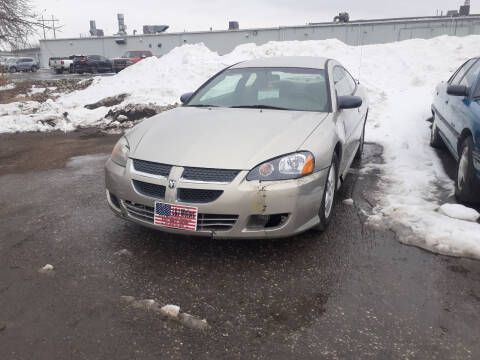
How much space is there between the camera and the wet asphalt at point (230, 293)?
2172 millimetres

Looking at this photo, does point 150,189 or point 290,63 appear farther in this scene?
point 290,63

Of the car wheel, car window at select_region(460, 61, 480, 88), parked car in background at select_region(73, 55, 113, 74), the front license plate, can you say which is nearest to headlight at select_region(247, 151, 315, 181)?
the front license plate

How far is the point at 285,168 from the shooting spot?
9.53 feet

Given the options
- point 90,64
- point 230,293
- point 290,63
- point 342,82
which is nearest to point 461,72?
point 342,82

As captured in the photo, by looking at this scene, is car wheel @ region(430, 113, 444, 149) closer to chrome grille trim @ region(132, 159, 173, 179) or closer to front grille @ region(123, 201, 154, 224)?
chrome grille trim @ region(132, 159, 173, 179)

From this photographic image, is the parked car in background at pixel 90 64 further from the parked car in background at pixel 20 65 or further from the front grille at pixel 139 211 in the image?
the front grille at pixel 139 211

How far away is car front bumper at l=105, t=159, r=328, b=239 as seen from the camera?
277cm

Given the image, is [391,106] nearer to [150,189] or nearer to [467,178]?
[467,178]

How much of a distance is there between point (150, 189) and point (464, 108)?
12.1 ft

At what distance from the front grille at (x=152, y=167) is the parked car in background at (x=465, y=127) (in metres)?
2.93

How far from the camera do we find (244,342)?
2197 mm

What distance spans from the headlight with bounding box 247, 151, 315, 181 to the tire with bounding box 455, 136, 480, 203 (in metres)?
1.97

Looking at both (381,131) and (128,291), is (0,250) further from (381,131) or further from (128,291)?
(381,131)

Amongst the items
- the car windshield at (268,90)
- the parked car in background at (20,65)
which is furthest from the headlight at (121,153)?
the parked car in background at (20,65)
